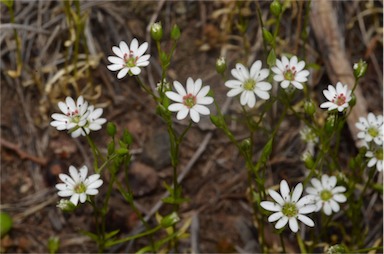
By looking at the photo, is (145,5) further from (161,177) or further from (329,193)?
(329,193)

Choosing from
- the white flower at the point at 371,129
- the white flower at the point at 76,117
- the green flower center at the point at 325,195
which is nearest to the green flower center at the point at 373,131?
the white flower at the point at 371,129

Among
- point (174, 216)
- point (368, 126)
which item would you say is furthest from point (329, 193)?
point (174, 216)

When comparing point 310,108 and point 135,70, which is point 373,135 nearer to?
point 310,108

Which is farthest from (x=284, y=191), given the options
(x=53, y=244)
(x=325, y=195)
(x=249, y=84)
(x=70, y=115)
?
(x=53, y=244)

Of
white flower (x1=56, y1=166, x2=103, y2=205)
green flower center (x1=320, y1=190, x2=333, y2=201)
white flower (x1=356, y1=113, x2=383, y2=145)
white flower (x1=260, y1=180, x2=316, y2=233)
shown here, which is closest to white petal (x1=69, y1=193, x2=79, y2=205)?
white flower (x1=56, y1=166, x2=103, y2=205)

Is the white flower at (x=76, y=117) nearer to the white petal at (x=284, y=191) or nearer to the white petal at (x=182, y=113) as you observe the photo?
the white petal at (x=182, y=113)

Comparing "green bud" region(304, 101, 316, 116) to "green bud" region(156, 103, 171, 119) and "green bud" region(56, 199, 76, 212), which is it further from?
"green bud" region(56, 199, 76, 212)
